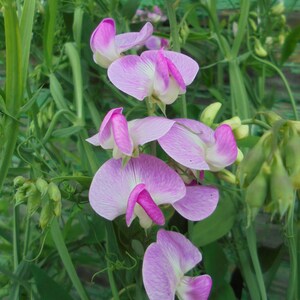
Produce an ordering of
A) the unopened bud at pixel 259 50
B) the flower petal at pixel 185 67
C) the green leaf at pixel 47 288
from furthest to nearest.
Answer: the unopened bud at pixel 259 50, the green leaf at pixel 47 288, the flower petal at pixel 185 67

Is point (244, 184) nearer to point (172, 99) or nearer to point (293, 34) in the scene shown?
point (172, 99)

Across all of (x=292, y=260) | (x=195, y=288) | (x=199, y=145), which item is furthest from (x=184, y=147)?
(x=292, y=260)

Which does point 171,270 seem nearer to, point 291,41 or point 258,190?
point 258,190

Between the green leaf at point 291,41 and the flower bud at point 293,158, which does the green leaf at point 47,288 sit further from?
the green leaf at point 291,41

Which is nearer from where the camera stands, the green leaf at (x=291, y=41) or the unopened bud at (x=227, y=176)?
the unopened bud at (x=227, y=176)

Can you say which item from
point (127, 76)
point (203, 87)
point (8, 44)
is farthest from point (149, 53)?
point (203, 87)

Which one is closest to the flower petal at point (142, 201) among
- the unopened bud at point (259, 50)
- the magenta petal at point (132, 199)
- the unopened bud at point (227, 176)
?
the magenta petal at point (132, 199)
